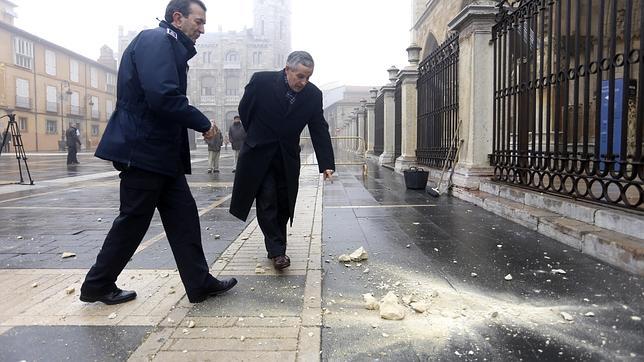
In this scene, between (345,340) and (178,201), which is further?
(178,201)

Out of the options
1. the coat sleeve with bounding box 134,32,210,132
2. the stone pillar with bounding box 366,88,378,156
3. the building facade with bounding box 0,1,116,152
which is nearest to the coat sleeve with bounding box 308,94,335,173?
the coat sleeve with bounding box 134,32,210,132

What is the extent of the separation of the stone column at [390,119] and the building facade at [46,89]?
3128 cm

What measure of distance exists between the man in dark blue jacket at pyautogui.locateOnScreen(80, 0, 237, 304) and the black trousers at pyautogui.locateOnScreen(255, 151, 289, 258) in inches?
31.6

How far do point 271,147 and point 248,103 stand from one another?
42 centimetres

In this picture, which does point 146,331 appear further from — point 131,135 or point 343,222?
point 343,222

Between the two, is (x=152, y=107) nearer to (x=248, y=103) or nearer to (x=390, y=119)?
(x=248, y=103)

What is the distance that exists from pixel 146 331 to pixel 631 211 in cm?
405

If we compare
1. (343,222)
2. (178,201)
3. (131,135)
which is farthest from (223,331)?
(343,222)

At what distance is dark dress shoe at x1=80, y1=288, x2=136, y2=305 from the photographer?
3.10 metres

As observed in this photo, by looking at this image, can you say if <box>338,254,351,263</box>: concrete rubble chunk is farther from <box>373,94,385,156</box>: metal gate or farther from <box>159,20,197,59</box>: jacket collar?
<box>373,94,385,156</box>: metal gate

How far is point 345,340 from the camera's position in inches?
102

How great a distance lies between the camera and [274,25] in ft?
274

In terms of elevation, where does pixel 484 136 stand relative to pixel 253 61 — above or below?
below

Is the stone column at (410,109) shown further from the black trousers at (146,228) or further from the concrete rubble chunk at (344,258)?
the black trousers at (146,228)
